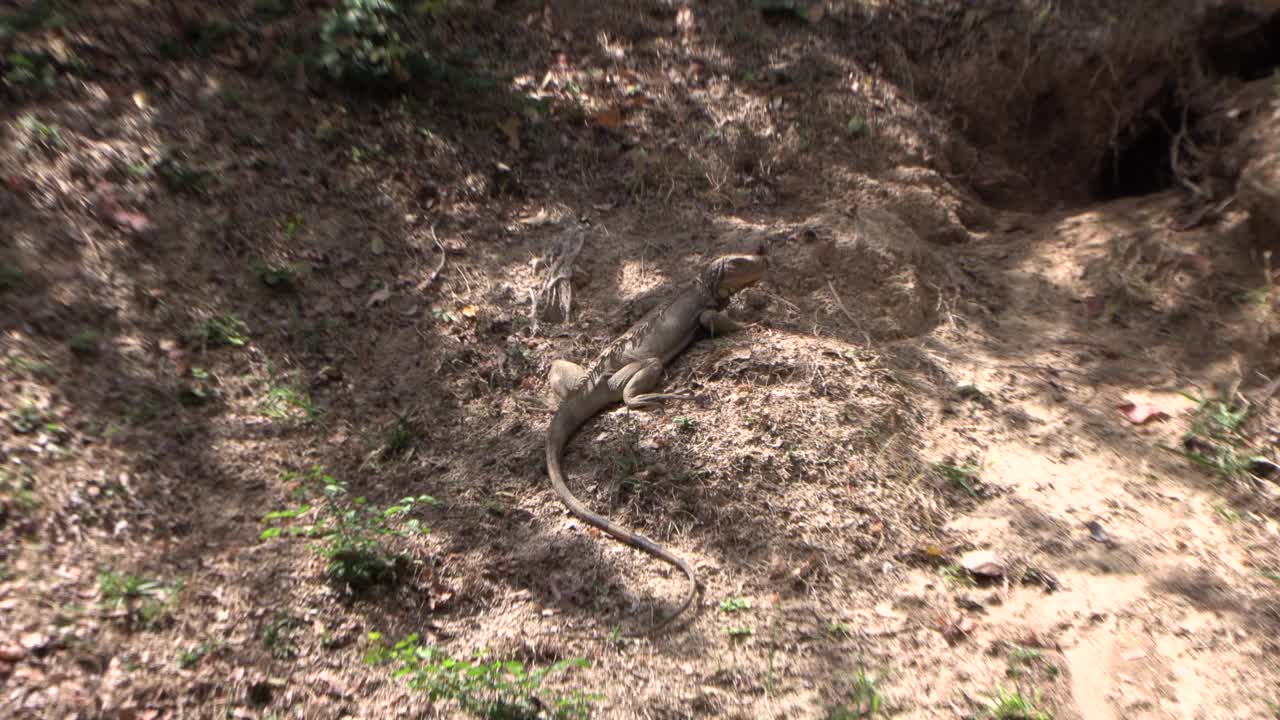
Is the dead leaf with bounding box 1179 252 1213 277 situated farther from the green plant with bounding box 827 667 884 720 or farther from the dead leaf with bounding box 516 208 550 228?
the dead leaf with bounding box 516 208 550 228

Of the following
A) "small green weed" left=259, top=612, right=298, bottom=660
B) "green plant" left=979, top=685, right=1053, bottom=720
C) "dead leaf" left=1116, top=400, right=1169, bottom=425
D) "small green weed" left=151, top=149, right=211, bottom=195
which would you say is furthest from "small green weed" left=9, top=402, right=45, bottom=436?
"dead leaf" left=1116, top=400, right=1169, bottom=425

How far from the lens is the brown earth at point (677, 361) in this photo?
367 cm

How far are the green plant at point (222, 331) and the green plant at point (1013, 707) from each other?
4.68m

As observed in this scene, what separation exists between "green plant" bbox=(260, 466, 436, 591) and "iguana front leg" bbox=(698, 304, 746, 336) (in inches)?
89.9

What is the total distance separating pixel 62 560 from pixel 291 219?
2.80 metres

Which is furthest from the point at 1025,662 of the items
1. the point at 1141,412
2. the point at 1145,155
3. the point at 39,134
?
the point at 39,134

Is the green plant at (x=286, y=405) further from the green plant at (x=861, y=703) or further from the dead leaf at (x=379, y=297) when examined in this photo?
the green plant at (x=861, y=703)

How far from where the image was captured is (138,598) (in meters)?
3.60

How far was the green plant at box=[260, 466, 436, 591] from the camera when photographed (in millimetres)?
3869

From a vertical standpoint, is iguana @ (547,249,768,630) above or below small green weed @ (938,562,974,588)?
above

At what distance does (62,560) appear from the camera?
3.65 metres

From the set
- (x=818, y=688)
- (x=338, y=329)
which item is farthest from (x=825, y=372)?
(x=338, y=329)

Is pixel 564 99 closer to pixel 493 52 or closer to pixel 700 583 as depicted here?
pixel 493 52

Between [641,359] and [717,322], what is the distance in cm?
66
